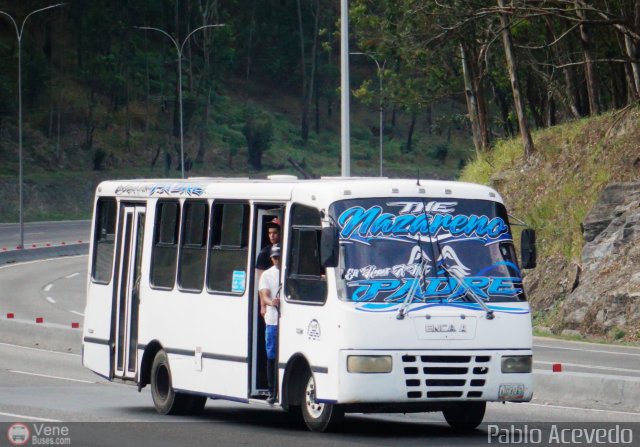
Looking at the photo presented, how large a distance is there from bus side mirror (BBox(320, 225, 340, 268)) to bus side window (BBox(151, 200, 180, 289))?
11.0ft

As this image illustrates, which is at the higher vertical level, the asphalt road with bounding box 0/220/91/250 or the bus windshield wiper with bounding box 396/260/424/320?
the asphalt road with bounding box 0/220/91/250

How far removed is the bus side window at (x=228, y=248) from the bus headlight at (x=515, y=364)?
290 centimetres

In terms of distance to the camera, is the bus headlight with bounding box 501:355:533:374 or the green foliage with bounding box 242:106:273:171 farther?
the green foliage with bounding box 242:106:273:171

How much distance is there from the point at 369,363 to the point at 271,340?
A: 4.98ft

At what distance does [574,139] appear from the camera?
36781 mm

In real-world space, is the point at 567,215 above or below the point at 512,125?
below

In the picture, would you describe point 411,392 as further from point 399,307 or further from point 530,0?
point 530,0

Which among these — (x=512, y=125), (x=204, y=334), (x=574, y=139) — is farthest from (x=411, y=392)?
(x=512, y=125)

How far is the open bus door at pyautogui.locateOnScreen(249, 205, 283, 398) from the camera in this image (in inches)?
561

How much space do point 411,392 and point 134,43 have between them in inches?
3204

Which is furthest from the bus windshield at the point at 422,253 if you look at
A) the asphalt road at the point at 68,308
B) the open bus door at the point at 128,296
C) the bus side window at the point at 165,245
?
the asphalt road at the point at 68,308

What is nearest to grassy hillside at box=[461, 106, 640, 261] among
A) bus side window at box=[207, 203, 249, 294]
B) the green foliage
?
bus side window at box=[207, 203, 249, 294]

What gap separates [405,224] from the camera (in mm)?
13672

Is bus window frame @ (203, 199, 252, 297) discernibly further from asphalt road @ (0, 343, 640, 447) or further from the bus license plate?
the bus license plate
